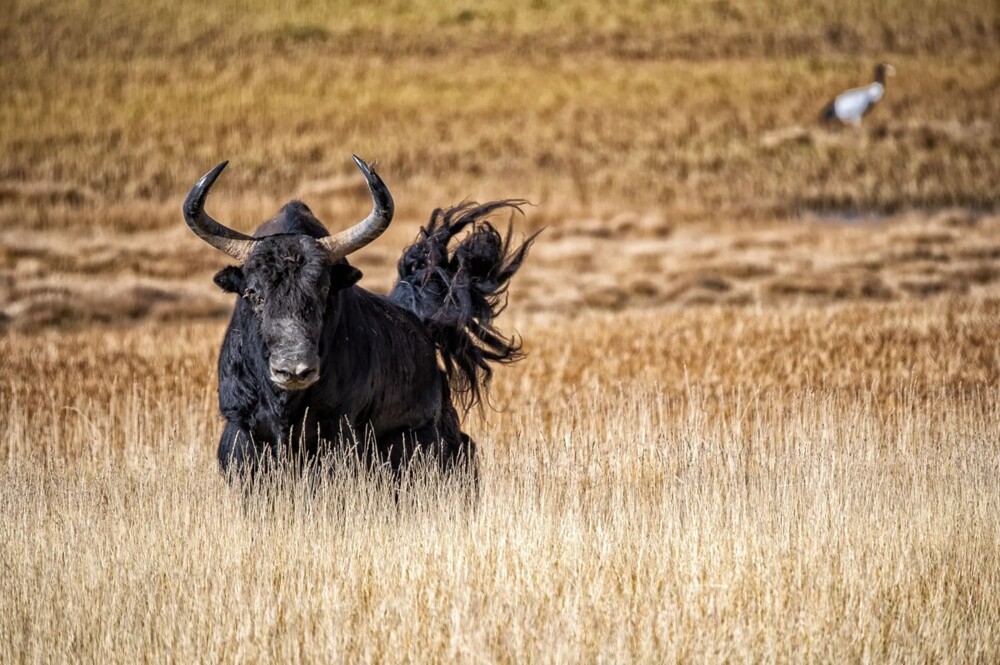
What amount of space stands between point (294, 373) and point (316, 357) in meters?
0.17

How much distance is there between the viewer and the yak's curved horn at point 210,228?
7020mm

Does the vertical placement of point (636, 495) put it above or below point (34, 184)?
below

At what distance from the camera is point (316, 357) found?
675cm

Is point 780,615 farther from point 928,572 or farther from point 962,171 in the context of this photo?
point 962,171

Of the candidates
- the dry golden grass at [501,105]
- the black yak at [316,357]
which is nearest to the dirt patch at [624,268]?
the dry golden grass at [501,105]

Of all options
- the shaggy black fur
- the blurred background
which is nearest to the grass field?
the blurred background

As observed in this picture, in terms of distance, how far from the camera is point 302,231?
7488 millimetres

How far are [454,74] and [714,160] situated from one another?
395 inches

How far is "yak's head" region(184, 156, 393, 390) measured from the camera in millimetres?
6723

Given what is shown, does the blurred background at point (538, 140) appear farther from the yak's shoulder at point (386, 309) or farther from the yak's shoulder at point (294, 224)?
the yak's shoulder at point (294, 224)

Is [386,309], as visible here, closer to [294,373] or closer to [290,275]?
[290,275]

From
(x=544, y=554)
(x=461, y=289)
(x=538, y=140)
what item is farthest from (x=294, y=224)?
(x=538, y=140)

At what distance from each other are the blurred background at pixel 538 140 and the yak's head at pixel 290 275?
14.0m

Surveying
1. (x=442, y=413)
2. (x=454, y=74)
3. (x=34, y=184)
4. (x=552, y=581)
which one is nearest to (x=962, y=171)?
(x=454, y=74)
